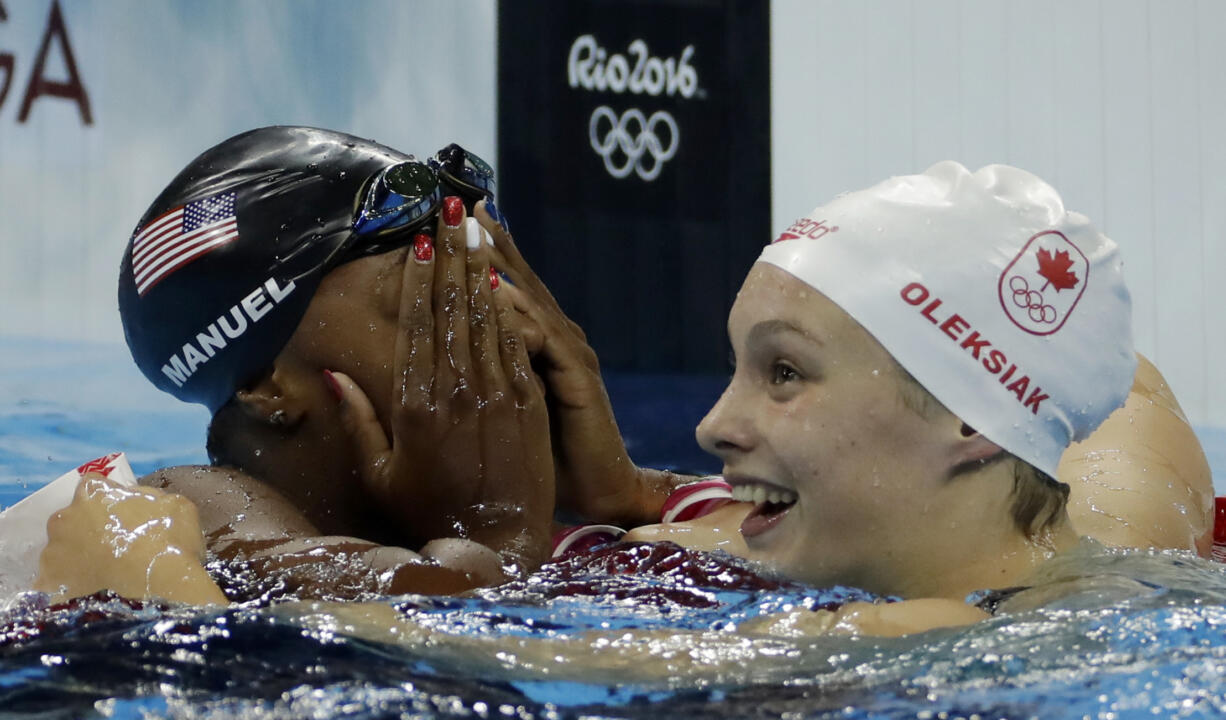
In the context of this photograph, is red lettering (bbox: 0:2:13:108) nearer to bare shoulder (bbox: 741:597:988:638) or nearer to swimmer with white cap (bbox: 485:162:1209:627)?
swimmer with white cap (bbox: 485:162:1209:627)

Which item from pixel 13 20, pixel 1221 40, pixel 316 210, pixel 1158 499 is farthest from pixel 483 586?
pixel 1221 40

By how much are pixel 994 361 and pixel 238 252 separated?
1459 millimetres

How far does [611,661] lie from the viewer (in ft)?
6.16

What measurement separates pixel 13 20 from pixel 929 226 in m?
6.08

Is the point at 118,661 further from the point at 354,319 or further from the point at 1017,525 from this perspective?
the point at 1017,525

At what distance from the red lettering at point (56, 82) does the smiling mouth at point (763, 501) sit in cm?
595

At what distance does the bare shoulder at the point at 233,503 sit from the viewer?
2.60 metres

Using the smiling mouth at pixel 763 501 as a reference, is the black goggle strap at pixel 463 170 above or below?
above

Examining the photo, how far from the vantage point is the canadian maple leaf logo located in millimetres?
2348

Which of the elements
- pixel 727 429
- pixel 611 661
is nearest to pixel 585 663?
pixel 611 661

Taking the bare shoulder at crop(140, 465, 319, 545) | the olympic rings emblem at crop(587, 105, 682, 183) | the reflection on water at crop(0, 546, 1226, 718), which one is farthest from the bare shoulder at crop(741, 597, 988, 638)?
the olympic rings emblem at crop(587, 105, 682, 183)

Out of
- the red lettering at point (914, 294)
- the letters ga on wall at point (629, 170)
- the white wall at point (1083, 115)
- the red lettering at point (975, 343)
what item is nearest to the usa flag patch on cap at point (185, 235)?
the red lettering at point (914, 294)

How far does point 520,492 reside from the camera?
2.75 m

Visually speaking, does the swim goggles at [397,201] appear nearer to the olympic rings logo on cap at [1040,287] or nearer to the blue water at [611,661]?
the blue water at [611,661]
